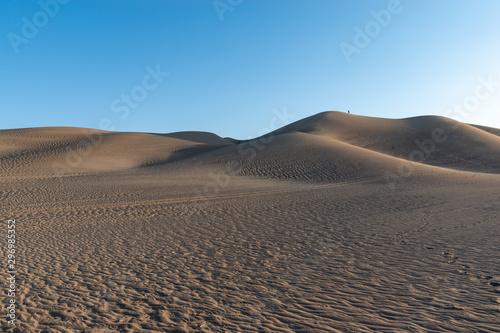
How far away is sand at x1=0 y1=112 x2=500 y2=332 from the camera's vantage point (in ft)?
18.1

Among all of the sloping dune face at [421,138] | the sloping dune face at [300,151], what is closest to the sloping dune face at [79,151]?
the sloping dune face at [300,151]

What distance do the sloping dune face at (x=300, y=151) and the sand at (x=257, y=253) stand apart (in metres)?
3.59

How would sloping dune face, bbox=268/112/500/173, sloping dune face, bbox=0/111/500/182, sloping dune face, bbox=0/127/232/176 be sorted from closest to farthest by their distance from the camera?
sloping dune face, bbox=0/111/500/182, sloping dune face, bbox=0/127/232/176, sloping dune face, bbox=268/112/500/173

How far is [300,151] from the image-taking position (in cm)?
3391

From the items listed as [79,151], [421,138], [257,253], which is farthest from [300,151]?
[79,151]

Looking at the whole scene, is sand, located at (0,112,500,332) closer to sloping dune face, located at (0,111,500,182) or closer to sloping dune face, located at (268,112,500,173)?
sloping dune face, located at (0,111,500,182)

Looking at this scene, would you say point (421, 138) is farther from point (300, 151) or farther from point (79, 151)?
point (79, 151)

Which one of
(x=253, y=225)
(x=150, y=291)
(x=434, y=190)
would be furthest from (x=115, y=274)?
(x=434, y=190)

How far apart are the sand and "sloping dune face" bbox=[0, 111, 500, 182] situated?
11.8 ft

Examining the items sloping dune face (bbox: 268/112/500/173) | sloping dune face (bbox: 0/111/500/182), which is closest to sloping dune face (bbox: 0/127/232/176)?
sloping dune face (bbox: 0/111/500/182)

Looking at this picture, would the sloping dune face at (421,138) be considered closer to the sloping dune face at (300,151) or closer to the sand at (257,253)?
the sloping dune face at (300,151)

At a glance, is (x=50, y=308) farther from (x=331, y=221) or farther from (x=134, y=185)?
(x=134, y=185)

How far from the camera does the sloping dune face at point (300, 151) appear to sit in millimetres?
29703

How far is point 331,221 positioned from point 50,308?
31.9ft
